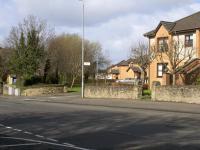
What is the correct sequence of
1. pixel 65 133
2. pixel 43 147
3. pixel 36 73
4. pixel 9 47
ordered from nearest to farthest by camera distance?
1. pixel 43 147
2. pixel 65 133
3. pixel 36 73
4. pixel 9 47

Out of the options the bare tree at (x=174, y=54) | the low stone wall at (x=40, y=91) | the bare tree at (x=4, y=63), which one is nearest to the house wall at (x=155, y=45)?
the bare tree at (x=174, y=54)

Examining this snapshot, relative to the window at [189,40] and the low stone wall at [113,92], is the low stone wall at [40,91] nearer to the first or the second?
the low stone wall at [113,92]

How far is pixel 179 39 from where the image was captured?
157ft

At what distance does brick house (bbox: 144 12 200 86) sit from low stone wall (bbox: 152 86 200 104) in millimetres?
8826

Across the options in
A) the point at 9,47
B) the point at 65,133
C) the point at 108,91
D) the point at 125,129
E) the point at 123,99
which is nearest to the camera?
the point at 65,133

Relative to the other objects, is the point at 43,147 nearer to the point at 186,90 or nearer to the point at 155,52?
the point at 186,90

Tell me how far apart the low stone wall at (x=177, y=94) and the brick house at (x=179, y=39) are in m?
8.83

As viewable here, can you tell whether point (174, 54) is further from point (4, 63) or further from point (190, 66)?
point (4, 63)

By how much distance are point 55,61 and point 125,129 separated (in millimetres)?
58382

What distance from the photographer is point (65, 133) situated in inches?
626

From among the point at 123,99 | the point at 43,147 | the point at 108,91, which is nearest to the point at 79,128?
the point at 43,147

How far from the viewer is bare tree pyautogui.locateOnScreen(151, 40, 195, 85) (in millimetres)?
43812

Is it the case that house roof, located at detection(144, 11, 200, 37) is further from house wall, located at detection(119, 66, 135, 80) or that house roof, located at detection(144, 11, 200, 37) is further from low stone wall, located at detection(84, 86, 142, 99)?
house wall, located at detection(119, 66, 135, 80)

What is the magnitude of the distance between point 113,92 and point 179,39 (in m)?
10.3
